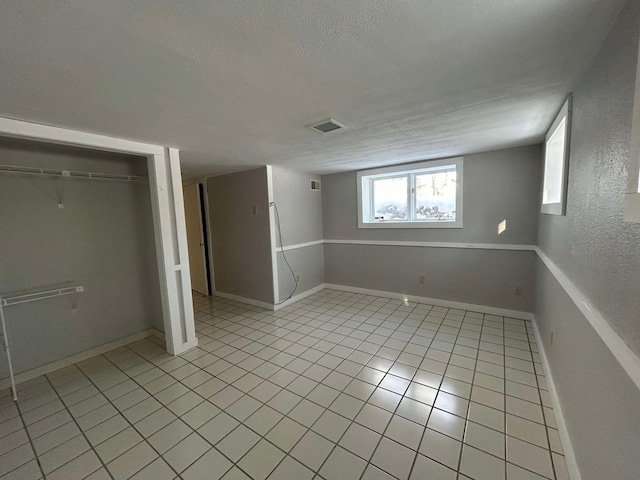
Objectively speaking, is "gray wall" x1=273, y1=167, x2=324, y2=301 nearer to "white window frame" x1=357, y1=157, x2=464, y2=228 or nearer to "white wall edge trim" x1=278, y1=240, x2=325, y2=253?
"white wall edge trim" x1=278, y1=240, x2=325, y2=253

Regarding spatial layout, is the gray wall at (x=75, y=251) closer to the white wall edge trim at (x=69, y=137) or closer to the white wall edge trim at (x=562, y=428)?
the white wall edge trim at (x=69, y=137)

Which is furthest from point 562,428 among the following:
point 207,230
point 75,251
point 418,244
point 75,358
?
point 207,230

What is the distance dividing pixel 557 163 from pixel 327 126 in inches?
84.2

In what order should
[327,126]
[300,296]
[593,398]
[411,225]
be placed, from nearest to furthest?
Result: 1. [593,398]
2. [327,126]
3. [411,225]
4. [300,296]

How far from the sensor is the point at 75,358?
2.67 m

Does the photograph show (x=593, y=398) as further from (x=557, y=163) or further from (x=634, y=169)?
(x=557, y=163)

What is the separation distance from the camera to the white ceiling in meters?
0.93

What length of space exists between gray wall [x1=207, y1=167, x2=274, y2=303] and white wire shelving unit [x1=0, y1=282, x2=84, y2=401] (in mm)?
2048

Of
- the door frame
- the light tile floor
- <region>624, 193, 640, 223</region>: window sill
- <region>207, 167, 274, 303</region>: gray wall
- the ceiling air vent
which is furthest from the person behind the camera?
the door frame

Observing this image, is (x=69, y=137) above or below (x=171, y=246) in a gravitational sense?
above

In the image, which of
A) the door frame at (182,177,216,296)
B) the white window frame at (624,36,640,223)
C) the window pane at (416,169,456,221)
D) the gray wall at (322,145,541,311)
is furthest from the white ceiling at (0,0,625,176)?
the door frame at (182,177,216,296)

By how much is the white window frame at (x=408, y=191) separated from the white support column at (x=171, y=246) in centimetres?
283

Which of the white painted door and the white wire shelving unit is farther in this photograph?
the white painted door

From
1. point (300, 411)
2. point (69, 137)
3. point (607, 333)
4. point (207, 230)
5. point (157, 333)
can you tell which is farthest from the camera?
point (207, 230)
